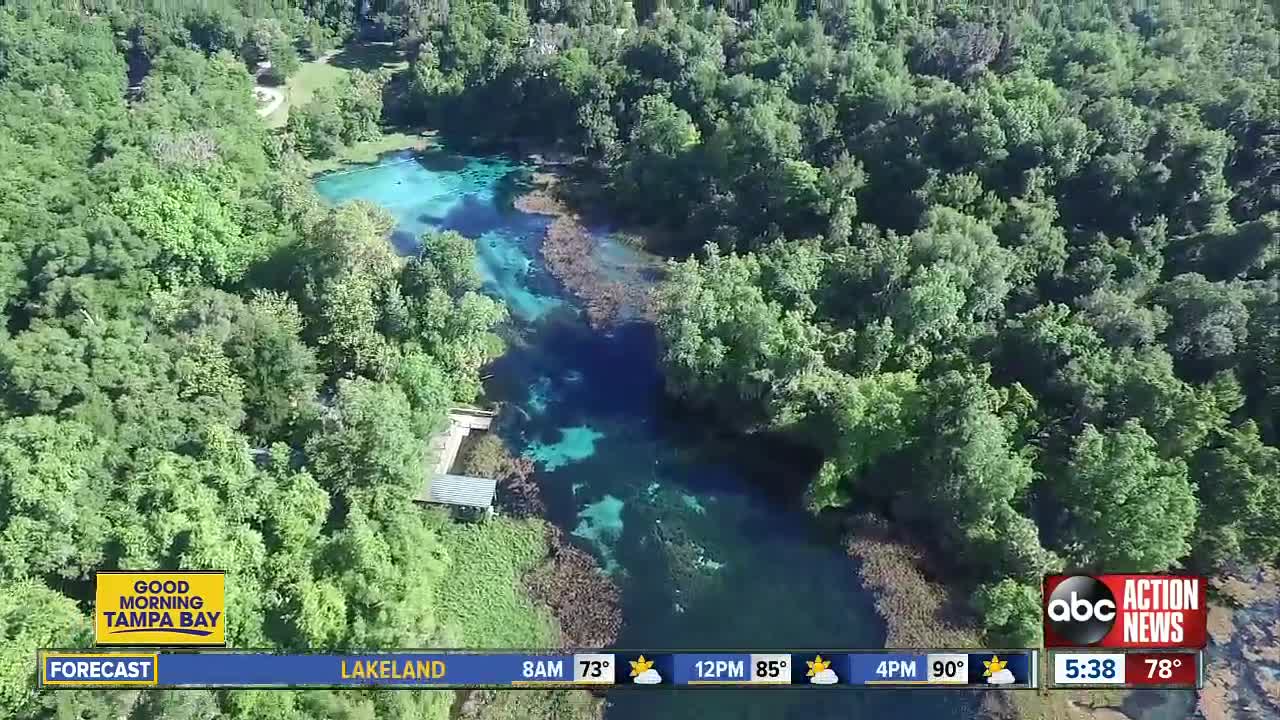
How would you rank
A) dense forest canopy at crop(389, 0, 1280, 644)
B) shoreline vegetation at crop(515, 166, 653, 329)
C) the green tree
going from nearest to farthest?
the green tree → dense forest canopy at crop(389, 0, 1280, 644) → shoreline vegetation at crop(515, 166, 653, 329)

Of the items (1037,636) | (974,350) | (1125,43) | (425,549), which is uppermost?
(1125,43)

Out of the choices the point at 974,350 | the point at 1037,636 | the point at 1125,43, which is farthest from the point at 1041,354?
the point at 1125,43

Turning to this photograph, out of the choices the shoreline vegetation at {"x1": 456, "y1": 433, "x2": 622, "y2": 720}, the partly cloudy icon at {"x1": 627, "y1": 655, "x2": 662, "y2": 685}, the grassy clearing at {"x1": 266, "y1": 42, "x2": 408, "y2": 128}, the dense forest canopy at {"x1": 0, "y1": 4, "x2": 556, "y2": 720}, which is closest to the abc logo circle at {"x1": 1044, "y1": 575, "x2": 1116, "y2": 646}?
the partly cloudy icon at {"x1": 627, "y1": 655, "x2": 662, "y2": 685}

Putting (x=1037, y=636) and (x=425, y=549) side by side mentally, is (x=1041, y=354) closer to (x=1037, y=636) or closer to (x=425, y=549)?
(x=1037, y=636)
